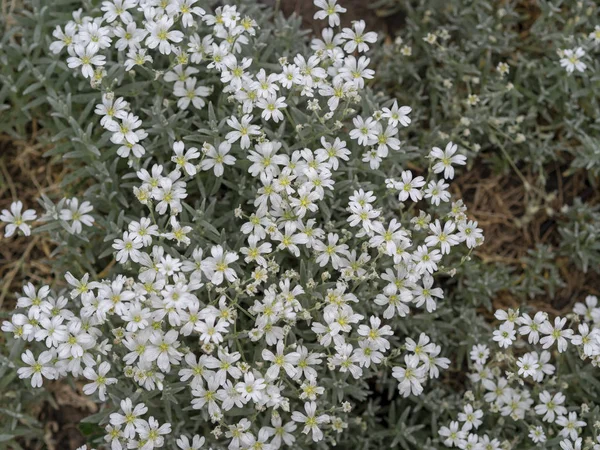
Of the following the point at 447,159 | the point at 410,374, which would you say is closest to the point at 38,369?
the point at 410,374

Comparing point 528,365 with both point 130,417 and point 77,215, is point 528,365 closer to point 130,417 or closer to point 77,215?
point 130,417

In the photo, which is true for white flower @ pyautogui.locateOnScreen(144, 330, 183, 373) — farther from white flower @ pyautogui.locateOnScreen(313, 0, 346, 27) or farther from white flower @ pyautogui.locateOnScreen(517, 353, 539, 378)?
white flower @ pyautogui.locateOnScreen(313, 0, 346, 27)

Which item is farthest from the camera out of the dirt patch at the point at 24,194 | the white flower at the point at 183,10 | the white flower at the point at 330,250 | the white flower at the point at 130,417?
the dirt patch at the point at 24,194

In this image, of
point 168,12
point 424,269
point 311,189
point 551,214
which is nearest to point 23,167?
point 168,12

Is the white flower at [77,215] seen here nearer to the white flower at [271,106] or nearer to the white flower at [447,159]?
the white flower at [271,106]

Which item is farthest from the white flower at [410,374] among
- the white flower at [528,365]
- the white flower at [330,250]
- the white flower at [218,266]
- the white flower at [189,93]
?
the white flower at [189,93]

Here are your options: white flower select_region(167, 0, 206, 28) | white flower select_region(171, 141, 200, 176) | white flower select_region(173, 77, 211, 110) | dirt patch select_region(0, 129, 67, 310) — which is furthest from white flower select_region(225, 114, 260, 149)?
dirt patch select_region(0, 129, 67, 310)

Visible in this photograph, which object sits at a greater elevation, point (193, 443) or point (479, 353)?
point (479, 353)

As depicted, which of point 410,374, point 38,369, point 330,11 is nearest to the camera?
point 38,369
